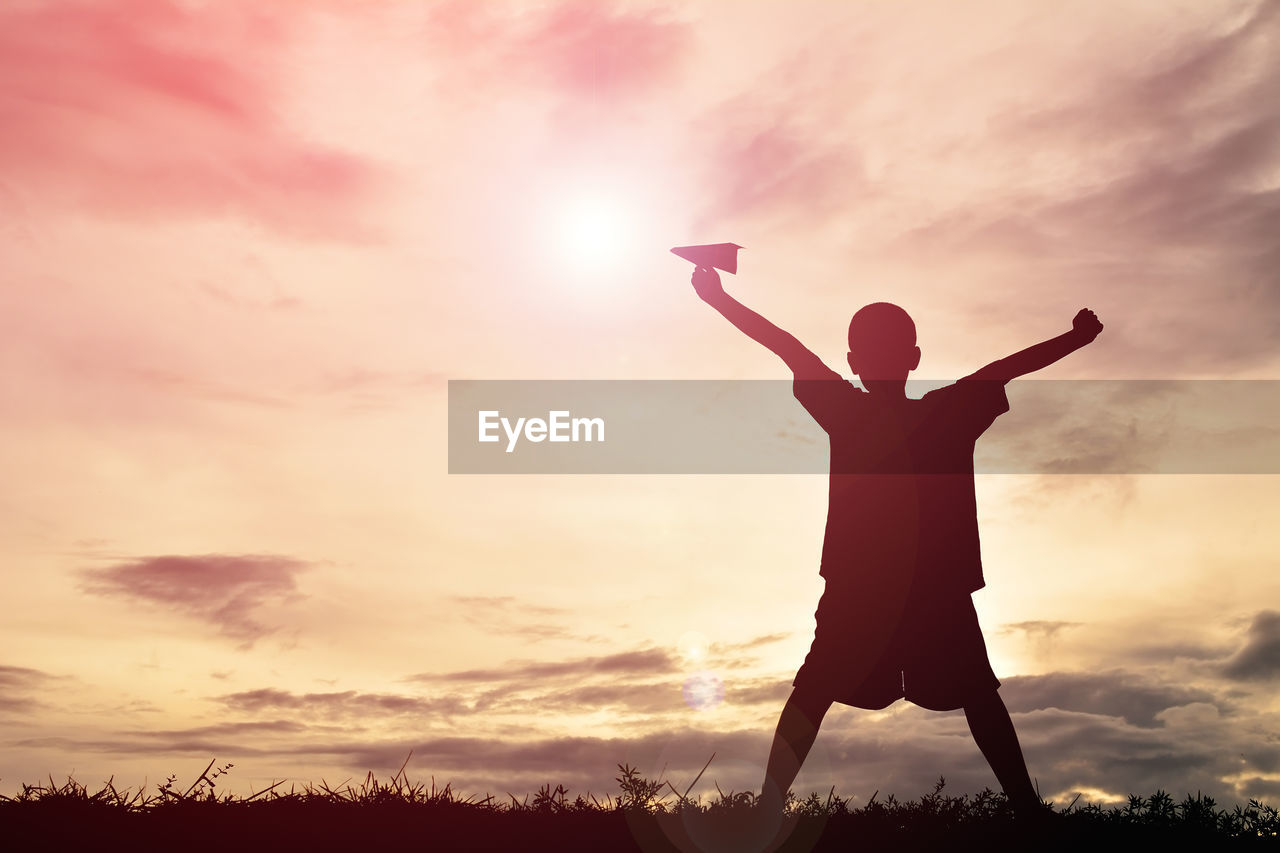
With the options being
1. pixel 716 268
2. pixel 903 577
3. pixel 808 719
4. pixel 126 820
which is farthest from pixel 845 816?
pixel 126 820

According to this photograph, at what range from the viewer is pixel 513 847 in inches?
281

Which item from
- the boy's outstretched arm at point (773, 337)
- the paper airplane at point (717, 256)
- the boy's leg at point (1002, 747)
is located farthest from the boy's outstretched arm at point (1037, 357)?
the boy's leg at point (1002, 747)

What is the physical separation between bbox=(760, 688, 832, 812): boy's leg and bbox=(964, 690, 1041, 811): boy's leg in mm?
990

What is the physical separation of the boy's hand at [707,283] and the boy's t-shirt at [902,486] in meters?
0.87

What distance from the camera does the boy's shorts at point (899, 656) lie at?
25.0 feet

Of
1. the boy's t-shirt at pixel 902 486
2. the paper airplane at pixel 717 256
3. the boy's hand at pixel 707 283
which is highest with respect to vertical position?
the paper airplane at pixel 717 256

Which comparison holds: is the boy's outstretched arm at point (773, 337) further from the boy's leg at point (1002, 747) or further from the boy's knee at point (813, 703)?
the boy's leg at point (1002, 747)

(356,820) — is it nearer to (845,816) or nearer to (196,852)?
(196,852)

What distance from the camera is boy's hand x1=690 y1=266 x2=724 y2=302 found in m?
8.16

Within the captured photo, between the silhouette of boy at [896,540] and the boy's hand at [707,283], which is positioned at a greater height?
the boy's hand at [707,283]

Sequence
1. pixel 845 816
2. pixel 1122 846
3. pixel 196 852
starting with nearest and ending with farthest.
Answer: pixel 196 852 → pixel 1122 846 → pixel 845 816

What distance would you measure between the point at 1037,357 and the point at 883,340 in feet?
3.51

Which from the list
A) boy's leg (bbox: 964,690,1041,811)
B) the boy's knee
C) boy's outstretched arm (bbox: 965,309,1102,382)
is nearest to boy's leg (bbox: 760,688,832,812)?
the boy's knee

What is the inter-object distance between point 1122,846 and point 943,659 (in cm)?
186
